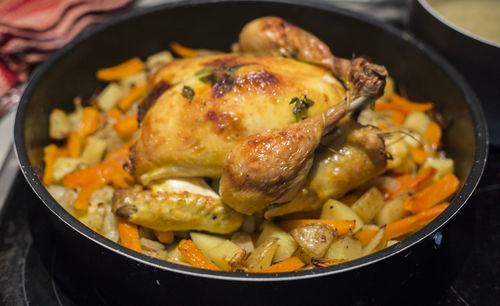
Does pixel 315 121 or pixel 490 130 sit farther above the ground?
pixel 315 121

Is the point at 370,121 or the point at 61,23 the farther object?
the point at 61,23

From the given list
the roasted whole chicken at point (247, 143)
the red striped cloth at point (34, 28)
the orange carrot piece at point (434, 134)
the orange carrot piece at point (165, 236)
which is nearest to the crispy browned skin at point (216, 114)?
the roasted whole chicken at point (247, 143)

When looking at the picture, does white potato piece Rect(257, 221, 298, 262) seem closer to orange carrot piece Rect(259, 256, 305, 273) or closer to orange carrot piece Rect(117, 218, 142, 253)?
orange carrot piece Rect(259, 256, 305, 273)

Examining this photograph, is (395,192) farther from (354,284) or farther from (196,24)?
(196,24)

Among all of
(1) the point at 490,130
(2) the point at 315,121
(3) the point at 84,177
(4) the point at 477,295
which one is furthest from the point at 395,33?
(3) the point at 84,177

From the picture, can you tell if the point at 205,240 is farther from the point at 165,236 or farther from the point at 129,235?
the point at 129,235

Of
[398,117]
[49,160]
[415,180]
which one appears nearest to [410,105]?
[398,117]

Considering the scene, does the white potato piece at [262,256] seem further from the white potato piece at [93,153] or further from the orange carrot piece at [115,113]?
the orange carrot piece at [115,113]
